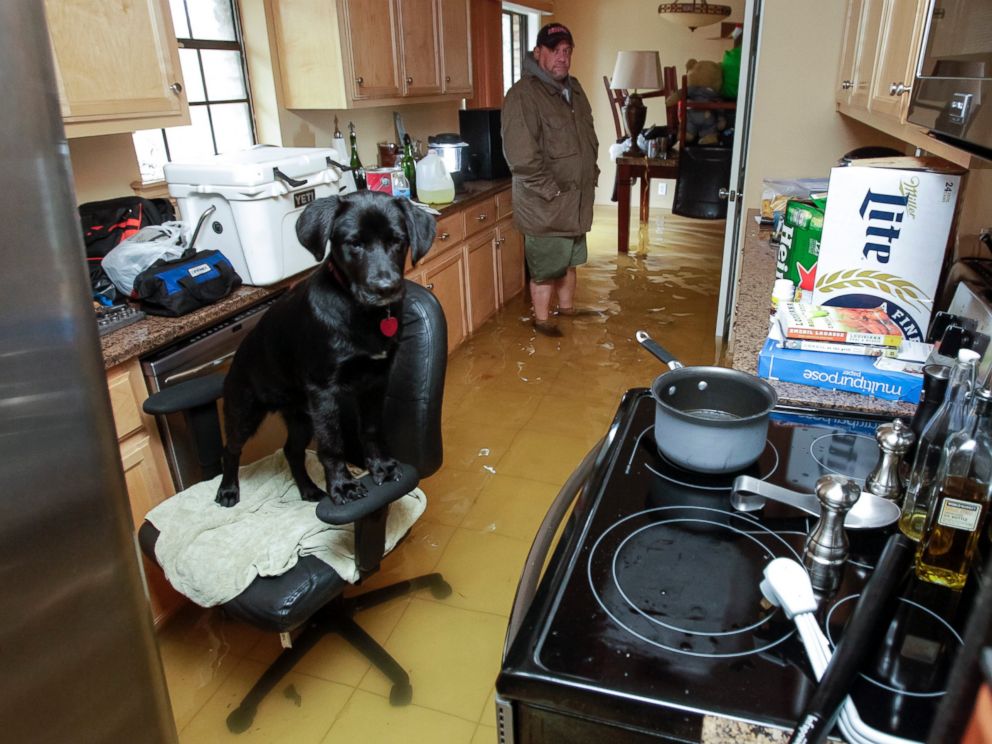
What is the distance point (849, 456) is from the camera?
1.12 metres

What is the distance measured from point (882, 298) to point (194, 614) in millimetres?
2003

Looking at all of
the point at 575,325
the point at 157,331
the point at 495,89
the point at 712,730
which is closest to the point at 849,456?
the point at 712,730

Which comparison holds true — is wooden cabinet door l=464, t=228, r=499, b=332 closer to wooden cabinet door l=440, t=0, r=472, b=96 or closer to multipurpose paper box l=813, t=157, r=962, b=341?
wooden cabinet door l=440, t=0, r=472, b=96

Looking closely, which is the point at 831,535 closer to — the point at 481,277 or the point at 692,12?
the point at 481,277

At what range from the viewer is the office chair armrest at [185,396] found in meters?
1.56

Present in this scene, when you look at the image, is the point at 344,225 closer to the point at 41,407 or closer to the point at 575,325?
the point at 41,407

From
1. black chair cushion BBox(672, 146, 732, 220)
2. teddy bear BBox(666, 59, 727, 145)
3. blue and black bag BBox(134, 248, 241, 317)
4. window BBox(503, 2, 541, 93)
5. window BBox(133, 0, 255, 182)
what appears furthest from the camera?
window BBox(503, 2, 541, 93)

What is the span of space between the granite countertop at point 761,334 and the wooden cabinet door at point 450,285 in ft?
4.76

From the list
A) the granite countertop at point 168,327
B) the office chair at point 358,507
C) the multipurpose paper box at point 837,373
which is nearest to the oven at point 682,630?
the multipurpose paper box at point 837,373

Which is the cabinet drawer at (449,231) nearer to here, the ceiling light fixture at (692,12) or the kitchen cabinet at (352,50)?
the kitchen cabinet at (352,50)

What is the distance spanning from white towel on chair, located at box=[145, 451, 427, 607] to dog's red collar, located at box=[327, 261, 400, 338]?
426mm

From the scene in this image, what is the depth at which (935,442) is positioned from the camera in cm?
93

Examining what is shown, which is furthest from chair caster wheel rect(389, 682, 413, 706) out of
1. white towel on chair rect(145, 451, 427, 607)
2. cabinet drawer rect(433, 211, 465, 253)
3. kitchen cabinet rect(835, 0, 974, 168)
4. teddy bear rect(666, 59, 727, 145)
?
teddy bear rect(666, 59, 727, 145)

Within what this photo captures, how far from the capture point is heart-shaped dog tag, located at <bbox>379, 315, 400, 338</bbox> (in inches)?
57.9
